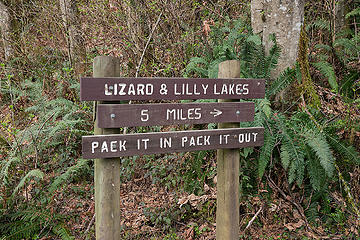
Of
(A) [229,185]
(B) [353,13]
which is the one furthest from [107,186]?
(B) [353,13]

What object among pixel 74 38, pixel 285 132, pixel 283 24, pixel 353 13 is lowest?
pixel 285 132

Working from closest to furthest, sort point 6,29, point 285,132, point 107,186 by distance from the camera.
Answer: point 107,186 → point 285,132 → point 6,29

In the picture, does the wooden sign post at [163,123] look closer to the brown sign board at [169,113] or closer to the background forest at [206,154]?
the brown sign board at [169,113]

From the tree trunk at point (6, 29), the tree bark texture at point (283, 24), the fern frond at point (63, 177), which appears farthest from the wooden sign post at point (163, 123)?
the tree trunk at point (6, 29)

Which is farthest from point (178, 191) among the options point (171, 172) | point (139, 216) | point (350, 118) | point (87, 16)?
point (87, 16)

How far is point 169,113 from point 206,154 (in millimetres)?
2110

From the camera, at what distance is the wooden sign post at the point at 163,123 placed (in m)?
2.15

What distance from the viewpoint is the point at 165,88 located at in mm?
2295

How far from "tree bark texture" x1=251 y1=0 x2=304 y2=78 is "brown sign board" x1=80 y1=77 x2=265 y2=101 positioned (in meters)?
2.00

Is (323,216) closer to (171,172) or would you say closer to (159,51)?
(171,172)

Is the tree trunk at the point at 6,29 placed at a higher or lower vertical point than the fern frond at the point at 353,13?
higher

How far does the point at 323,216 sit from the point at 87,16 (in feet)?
18.9

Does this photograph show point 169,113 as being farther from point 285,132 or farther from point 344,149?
point 344,149

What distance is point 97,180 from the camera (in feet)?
7.41
